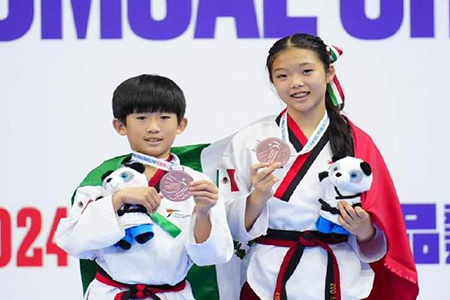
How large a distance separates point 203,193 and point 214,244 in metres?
0.16

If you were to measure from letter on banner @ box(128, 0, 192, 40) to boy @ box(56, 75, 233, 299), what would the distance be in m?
0.98

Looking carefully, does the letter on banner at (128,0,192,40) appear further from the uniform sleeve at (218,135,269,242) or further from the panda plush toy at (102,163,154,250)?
the panda plush toy at (102,163,154,250)

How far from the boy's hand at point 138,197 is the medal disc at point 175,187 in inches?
1.1

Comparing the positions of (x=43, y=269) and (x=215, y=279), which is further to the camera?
(x=43, y=269)

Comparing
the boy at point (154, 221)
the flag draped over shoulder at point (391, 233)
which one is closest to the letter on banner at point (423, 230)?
the flag draped over shoulder at point (391, 233)

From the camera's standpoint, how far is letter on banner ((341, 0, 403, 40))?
333 centimetres

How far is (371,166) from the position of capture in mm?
2332

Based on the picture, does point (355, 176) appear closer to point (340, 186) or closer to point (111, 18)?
point (340, 186)

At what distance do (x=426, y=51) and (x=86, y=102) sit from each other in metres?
1.37

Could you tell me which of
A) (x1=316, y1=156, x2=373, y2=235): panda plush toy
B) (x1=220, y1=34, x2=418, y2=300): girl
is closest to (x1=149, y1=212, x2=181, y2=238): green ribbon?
(x1=220, y1=34, x2=418, y2=300): girl

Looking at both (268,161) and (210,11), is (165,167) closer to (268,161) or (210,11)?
(268,161)

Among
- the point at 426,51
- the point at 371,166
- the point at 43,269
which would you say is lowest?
the point at 43,269

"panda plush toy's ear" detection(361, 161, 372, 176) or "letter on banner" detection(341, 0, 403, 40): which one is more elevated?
"letter on banner" detection(341, 0, 403, 40)

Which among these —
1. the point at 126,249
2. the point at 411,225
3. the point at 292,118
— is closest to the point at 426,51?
the point at 411,225
